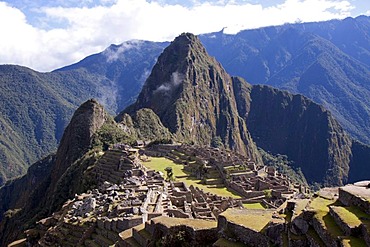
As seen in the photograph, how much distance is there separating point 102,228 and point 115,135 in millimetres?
86404

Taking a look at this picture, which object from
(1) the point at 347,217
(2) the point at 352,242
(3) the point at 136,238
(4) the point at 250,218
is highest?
(1) the point at 347,217

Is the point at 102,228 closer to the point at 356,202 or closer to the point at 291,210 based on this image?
the point at 291,210

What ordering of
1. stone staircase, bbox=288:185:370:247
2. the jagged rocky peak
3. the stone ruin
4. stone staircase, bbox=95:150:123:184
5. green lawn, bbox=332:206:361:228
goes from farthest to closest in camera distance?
the jagged rocky peak, stone staircase, bbox=95:150:123:184, the stone ruin, green lawn, bbox=332:206:361:228, stone staircase, bbox=288:185:370:247

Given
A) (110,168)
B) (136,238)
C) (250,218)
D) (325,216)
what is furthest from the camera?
(110,168)

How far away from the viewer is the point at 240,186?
6056 cm

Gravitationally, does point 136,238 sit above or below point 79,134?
above

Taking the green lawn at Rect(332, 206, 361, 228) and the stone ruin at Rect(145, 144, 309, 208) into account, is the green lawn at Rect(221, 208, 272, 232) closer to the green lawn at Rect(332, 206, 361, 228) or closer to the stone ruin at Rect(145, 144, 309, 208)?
the green lawn at Rect(332, 206, 361, 228)

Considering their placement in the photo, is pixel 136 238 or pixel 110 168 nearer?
pixel 136 238

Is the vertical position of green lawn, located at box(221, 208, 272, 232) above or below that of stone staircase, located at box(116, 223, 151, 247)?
above

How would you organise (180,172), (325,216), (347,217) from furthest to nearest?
(180,172)
(325,216)
(347,217)

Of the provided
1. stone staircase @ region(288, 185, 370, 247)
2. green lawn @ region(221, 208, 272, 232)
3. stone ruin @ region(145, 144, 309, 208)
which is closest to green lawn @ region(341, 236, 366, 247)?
stone staircase @ region(288, 185, 370, 247)

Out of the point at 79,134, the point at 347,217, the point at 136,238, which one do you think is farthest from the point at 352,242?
the point at 79,134

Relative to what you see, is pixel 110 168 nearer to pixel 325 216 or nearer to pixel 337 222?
pixel 325 216

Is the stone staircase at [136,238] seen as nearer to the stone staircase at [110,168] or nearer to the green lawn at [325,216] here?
the green lawn at [325,216]
